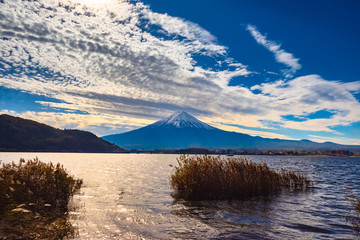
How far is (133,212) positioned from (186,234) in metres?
5.02

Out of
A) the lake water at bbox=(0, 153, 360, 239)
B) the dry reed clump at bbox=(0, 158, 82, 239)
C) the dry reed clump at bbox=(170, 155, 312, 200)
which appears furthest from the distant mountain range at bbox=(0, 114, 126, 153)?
the dry reed clump at bbox=(170, 155, 312, 200)

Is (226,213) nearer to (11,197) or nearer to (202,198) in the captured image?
(202,198)

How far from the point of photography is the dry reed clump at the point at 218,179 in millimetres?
17562

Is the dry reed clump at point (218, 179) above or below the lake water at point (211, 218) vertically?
above

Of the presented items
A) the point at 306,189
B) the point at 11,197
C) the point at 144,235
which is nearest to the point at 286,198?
the point at 306,189

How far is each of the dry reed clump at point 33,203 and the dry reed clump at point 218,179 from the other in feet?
26.0

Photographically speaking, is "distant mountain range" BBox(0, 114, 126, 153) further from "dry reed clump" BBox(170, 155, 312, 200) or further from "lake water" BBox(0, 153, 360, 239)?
"dry reed clump" BBox(170, 155, 312, 200)

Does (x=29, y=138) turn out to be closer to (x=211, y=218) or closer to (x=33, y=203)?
(x=33, y=203)

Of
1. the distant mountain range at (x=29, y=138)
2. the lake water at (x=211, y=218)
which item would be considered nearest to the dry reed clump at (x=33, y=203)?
the lake water at (x=211, y=218)

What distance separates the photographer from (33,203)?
1020 cm

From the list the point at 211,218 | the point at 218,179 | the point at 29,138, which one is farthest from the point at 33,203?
the point at 29,138

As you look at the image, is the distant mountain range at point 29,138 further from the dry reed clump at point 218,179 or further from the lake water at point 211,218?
the dry reed clump at point 218,179

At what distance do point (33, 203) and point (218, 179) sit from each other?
1182cm

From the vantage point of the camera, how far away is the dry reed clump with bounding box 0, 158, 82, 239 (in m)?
8.82
